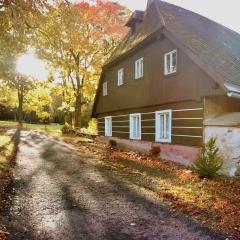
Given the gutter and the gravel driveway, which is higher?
the gutter

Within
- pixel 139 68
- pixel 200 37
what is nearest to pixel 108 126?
pixel 139 68

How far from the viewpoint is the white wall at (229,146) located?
1294 centimetres

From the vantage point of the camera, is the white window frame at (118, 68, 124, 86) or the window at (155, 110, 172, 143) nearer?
the window at (155, 110, 172, 143)

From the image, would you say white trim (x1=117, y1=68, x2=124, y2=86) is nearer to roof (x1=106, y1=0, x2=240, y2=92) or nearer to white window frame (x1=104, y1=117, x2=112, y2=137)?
roof (x1=106, y1=0, x2=240, y2=92)

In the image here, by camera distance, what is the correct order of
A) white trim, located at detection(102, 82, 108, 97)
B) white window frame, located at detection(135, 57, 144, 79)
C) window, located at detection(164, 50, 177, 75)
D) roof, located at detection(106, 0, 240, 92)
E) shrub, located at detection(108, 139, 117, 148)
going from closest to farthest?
roof, located at detection(106, 0, 240, 92) < window, located at detection(164, 50, 177, 75) < white window frame, located at detection(135, 57, 144, 79) < shrub, located at detection(108, 139, 117, 148) < white trim, located at detection(102, 82, 108, 97)

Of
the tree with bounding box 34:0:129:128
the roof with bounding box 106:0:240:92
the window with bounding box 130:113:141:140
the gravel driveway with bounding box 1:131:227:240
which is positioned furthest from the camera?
the tree with bounding box 34:0:129:128

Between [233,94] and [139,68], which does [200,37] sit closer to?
[139,68]

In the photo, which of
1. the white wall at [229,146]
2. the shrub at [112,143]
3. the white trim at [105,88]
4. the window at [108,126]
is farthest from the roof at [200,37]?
the shrub at [112,143]

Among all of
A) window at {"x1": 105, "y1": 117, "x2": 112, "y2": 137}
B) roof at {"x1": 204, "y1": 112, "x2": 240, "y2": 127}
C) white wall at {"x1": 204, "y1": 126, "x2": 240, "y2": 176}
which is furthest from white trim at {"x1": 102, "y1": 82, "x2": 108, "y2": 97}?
white wall at {"x1": 204, "y1": 126, "x2": 240, "y2": 176}

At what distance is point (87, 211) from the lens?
820cm

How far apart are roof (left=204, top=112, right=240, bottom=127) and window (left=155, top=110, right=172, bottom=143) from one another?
2832 millimetres

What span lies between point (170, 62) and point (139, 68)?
351 centimetres

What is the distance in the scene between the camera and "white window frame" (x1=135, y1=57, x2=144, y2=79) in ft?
63.7

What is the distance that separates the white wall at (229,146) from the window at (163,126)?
3452 millimetres
